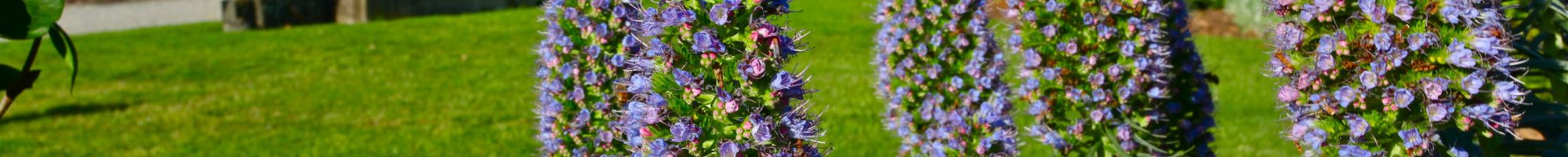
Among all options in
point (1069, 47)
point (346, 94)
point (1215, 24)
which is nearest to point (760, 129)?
point (1069, 47)

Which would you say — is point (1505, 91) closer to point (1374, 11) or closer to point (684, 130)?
point (1374, 11)

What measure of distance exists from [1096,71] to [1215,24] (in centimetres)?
1633

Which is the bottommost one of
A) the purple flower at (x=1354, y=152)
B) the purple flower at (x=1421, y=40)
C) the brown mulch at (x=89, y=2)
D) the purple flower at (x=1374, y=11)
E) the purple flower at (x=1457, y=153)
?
the brown mulch at (x=89, y=2)

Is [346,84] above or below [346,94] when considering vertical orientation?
below

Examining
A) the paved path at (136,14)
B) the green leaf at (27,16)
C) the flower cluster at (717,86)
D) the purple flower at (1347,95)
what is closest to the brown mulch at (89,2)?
the paved path at (136,14)

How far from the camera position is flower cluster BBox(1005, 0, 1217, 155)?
11.8 ft

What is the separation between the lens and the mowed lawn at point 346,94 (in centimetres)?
848

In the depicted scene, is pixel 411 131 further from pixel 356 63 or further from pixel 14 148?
pixel 356 63

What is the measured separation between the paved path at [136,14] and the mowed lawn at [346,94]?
127 centimetres

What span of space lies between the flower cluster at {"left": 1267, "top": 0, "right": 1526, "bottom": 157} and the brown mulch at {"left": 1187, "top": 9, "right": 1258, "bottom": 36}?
1545 centimetres

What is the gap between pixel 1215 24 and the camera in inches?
750

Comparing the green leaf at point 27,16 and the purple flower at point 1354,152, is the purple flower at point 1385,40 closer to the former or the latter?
the purple flower at point 1354,152

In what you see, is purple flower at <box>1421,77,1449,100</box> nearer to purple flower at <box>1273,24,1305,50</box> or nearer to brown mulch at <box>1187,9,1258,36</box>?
purple flower at <box>1273,24,1305,50</box>

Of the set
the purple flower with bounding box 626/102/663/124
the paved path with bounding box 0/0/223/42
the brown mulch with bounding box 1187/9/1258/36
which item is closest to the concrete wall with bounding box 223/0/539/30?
the paved path with bounding box 0/0/223/42
